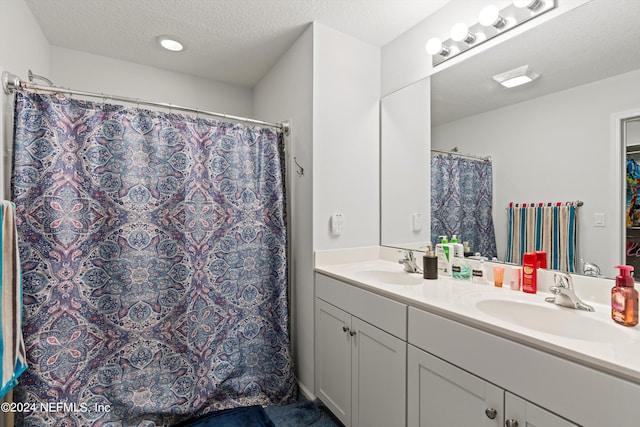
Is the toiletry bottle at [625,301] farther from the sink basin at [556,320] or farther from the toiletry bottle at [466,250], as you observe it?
the toiletry bottle at [466,250]

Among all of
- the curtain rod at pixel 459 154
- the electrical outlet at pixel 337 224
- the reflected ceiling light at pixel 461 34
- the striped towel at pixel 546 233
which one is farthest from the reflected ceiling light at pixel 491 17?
the electrical outlet at pixel 337 224

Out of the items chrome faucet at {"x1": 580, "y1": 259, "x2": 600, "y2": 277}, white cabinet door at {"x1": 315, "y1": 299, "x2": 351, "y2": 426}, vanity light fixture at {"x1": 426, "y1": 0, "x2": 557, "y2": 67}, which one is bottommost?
white cabinet door at {"x1": 315, "y1": 299, "x2": 351, "y2": 426}

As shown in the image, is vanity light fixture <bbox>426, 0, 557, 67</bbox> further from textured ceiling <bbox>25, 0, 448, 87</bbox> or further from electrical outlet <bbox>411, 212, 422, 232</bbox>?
electrical outlet <bbox>411, 212, 422, 232</bbox>

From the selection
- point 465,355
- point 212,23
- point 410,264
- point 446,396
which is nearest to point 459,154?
point 410,264

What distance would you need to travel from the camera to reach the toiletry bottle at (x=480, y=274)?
1439 millimetres

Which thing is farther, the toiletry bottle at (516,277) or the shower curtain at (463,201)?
the shower curtain at (463,201)

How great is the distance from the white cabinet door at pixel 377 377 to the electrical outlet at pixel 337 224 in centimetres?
58

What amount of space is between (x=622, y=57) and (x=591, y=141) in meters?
0.31

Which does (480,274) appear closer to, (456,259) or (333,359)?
(456,259)

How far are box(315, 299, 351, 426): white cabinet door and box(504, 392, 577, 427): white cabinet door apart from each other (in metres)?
0.77

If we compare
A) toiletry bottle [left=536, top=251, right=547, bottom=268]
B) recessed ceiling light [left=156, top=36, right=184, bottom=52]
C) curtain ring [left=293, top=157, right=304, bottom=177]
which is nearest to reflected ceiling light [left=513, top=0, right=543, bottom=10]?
toiletry bottle [left=536, top=251, right=547, bottom=268]

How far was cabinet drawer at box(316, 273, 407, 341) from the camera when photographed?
123 centimetres

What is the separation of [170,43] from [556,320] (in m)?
2.63

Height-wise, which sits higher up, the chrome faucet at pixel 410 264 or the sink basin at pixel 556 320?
the chrome faucet at pixel 410 264
